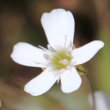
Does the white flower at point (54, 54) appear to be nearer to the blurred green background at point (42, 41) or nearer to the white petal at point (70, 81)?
the white petal at point (70, 81)

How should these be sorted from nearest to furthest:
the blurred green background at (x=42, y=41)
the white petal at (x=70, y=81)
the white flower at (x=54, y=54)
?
the white petal at (x=70, y=81) < the white flower at (x=54, y=54) < the blurred green background at (x=42, y=41)

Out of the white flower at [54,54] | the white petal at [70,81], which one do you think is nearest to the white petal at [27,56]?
the white flower at [54,54]

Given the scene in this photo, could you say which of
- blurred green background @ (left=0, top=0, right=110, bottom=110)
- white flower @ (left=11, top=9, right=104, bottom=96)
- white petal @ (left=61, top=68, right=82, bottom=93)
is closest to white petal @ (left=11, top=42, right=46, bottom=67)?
white flower @ (left=11, top=9, right=104, bottom=96)

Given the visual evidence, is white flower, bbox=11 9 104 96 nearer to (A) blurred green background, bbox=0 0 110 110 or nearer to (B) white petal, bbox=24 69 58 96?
(B) white petal, bbox=24 69 58 96

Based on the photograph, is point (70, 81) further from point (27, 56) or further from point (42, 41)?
point (42, 41)

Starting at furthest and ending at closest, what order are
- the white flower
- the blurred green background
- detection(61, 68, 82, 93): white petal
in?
1. the blurred green background
2. the white flower
3. detection(61, 68, 82, 93): white petal

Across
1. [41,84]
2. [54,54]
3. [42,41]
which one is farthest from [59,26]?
[42,41]
